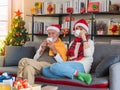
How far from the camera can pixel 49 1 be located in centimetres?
639

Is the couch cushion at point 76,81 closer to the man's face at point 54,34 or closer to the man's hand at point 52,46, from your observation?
the man's hand at point 52,46

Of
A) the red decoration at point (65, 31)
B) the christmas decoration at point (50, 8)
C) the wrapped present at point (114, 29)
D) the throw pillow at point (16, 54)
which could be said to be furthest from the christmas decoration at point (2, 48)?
the wrapped present at point (114, 29)

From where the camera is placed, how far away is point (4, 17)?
6.77 metres

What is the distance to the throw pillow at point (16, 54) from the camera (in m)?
4.61

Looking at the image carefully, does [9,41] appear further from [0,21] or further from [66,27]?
[66,27]

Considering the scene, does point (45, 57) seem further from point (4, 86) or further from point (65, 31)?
point (4, 86)

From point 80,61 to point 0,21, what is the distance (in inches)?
137

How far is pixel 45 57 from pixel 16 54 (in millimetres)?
540

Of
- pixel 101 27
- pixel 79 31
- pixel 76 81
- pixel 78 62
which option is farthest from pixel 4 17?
pixel 76 81

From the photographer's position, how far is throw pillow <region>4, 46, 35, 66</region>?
461cm

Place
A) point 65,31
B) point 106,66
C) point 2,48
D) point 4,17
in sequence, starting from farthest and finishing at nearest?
point 4,17, point 2,48, point 65,31, point 106,66

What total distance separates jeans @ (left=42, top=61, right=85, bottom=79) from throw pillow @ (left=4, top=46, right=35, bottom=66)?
0.91 meters

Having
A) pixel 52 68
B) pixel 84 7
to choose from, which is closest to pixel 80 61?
pixel 52 68

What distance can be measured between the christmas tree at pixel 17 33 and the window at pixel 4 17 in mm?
524
